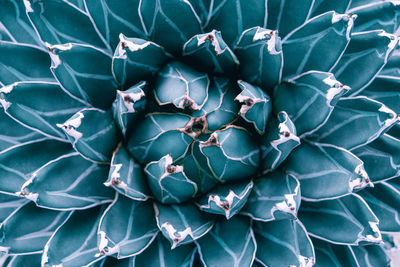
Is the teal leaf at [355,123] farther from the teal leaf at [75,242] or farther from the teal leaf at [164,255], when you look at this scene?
the teal leaf at [75,242]

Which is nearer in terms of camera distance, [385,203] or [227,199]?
[227,199]

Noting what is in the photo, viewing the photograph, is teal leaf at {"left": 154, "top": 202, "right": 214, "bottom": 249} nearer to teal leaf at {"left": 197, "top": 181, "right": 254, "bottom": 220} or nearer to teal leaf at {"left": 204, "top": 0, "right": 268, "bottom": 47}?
teal leaf at {"left": 197, "top": 181, "right": 254, "bottom": 220}

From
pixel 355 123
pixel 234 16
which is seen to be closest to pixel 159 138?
pixel 234 16

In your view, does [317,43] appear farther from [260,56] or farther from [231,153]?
[231,153]

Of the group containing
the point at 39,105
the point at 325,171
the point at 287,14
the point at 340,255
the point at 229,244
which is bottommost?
the point at 340,255

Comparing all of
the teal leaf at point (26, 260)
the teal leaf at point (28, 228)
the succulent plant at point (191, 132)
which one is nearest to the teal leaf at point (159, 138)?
the succulent plant at point (191, 132)

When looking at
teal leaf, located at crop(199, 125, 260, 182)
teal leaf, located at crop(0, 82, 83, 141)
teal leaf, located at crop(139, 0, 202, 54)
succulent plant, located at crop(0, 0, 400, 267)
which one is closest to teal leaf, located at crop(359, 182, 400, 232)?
succulent plant, located at crop(0, 0, 400, 267)
